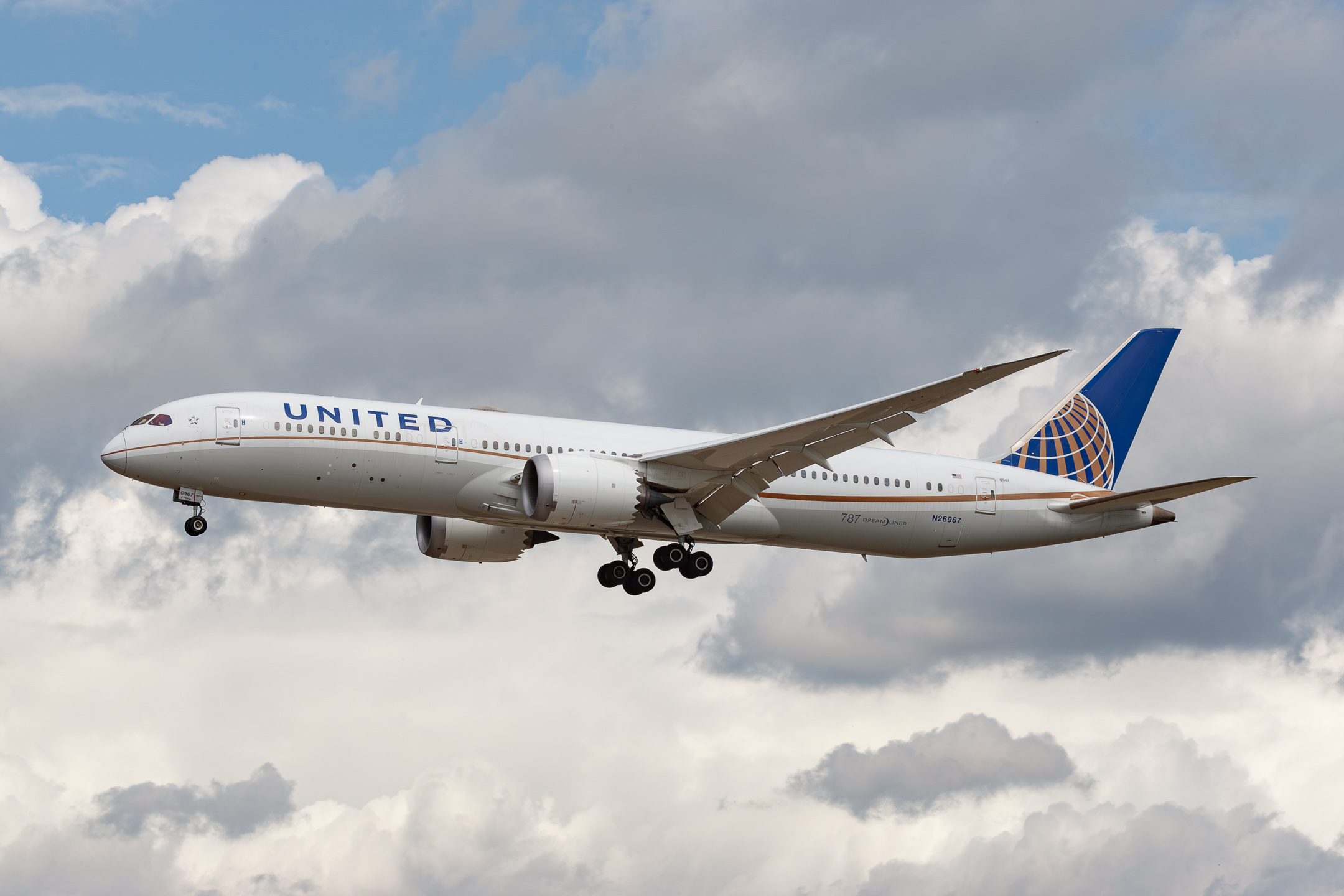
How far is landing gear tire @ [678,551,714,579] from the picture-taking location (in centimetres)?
4541

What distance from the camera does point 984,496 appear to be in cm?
4809

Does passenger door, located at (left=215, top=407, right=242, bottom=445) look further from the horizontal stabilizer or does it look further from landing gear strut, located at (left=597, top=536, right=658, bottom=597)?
the horizontal stabilizer

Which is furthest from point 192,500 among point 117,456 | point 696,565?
point 696,565

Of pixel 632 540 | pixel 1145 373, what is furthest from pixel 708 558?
pixel 1145 373

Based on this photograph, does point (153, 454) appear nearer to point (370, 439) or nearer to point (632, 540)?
point (370, 439)

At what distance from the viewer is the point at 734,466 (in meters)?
42.4

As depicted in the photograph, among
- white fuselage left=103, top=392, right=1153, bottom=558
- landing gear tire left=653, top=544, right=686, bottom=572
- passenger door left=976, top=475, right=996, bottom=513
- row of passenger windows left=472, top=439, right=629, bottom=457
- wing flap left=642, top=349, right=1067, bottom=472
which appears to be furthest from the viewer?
passenger door left=976, top=475, right=996, bottom=513

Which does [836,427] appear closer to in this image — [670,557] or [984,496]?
[670,557]

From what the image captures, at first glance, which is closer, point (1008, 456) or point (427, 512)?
point (427, 512)

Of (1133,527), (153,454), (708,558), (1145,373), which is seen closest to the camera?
(153,454)

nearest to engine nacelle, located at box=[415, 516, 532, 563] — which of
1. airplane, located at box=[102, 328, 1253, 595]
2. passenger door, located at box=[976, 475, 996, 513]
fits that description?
airplane, located at box=[102, 328, 1253, 595]

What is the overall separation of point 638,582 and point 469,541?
6331mm

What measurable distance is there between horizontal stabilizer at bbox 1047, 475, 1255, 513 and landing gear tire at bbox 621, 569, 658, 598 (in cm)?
1378

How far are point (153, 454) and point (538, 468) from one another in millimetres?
10422
